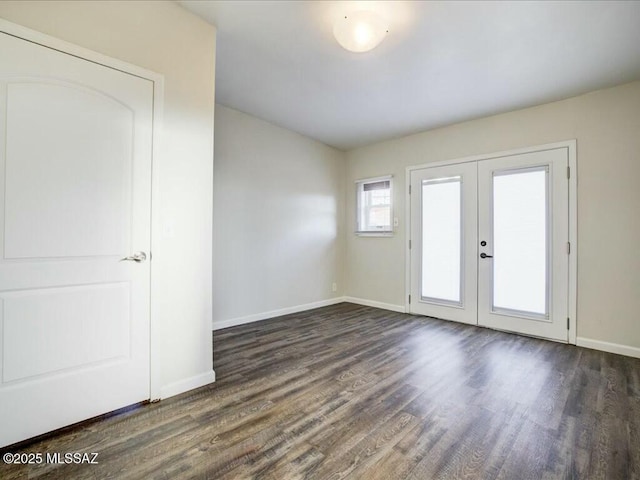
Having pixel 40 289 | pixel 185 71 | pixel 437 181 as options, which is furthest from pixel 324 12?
pixel 437 181

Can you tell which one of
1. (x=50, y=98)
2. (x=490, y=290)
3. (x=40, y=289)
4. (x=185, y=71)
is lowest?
(x=490, y=290)

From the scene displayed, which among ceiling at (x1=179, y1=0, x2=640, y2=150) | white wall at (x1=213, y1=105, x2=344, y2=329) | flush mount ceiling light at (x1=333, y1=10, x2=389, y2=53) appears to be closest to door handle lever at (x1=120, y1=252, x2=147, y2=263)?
white wall at (x1=213, y1=105, x2=344, y2=329)

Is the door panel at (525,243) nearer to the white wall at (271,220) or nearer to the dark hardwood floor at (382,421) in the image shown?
the dark hardwood floor at (382,421)

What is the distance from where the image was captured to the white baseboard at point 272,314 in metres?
3.86

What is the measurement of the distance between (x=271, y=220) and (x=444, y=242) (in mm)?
2491

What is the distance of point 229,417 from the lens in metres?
1.94

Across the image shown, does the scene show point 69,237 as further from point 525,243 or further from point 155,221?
point 525,243

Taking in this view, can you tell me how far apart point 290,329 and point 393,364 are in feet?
4.82

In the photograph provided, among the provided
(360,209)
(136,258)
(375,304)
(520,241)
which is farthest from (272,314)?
(520,241)

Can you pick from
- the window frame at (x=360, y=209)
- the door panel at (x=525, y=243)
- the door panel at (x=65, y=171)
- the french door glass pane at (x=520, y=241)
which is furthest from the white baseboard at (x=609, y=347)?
the door panel at (x=65, y=171)

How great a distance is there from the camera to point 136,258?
205cm

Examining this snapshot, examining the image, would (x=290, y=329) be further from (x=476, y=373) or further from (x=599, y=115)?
(x=599, y=115)

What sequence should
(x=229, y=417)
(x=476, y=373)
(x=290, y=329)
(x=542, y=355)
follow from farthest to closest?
(x=290, y=329) → (x=542, y=355) → (x=476, y=373) → (x=229, y=417)

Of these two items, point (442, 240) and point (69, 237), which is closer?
point (69, 237)
